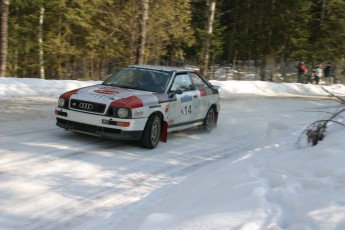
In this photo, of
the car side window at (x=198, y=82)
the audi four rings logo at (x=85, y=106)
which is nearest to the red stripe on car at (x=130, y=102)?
the audi four rings logo at (x=85, y=106)

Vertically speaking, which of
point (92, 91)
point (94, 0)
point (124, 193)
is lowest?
point (124, 193)

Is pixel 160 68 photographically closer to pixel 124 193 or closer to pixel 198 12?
pixel 124 193

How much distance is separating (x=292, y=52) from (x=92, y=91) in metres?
30.4

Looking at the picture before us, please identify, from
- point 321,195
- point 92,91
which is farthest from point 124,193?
point 92,91

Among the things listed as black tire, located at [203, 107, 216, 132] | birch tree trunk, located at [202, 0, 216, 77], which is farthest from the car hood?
birch tree trunk, located at [202, 0, 216, 77]

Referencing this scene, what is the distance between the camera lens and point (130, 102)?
316 inches

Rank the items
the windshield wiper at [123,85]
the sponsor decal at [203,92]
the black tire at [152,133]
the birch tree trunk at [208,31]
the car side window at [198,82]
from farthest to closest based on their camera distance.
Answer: the birch tree trunk at [208,31] → the sponsor decal at [203,92] → the car side window at [198,82] → the windshield wiper at [123,85] → the black tire at [152,133]

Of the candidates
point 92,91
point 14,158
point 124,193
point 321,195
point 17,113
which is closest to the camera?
point 321,195

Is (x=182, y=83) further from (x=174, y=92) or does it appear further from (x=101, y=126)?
(x=101, y=126)

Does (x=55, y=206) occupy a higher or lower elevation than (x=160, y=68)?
lower

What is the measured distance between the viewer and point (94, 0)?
23453 millimetres

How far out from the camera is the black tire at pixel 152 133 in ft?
27.5

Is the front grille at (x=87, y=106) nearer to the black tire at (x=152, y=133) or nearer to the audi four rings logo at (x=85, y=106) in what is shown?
the audi four rings logo at (x=85, y=106)

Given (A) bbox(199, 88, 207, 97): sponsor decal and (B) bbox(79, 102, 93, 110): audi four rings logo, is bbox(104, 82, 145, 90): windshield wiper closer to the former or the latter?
(B) bbox(79, 102, 93, 110): audi four rings logo
